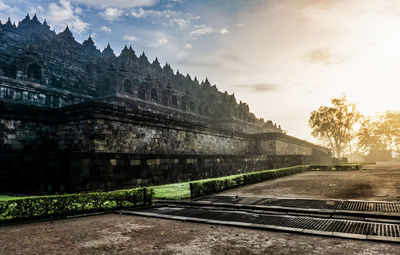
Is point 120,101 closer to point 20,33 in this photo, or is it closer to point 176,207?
point 20,33

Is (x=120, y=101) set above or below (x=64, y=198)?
above

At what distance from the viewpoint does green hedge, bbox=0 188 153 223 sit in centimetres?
585

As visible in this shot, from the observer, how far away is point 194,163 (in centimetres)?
1429

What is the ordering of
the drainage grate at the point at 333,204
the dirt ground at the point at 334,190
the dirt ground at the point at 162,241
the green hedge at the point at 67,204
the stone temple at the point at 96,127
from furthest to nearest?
the stone temple at the point at 96,127
the dirt ground at the point at 334,190
the drainage grate at the point at 333,204
the green hedge at the point at 67,204
the dirt ground at the point at 162,241

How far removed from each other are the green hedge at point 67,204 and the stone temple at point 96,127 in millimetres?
1862

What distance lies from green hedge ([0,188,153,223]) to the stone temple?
6.11 feet

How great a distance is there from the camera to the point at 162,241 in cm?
429

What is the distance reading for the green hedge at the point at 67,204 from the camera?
5.85 m

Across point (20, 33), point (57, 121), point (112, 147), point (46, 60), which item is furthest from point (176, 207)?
point (20, 33)

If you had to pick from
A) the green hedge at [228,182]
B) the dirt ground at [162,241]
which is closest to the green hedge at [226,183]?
the green hedge at [228,182]

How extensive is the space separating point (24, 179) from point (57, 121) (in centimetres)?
400

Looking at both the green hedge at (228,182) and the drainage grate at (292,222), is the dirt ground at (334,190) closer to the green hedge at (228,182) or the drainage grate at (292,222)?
the green hedge at (228,182)

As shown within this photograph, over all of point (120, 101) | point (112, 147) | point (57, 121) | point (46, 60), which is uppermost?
point (46, 60)

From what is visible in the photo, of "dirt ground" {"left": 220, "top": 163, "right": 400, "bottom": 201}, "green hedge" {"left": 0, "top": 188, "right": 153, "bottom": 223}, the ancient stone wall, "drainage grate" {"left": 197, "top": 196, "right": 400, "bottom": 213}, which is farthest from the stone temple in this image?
"drainage grate" {"left": 197, "top": 196, "right": 400, "bottom": 213}
